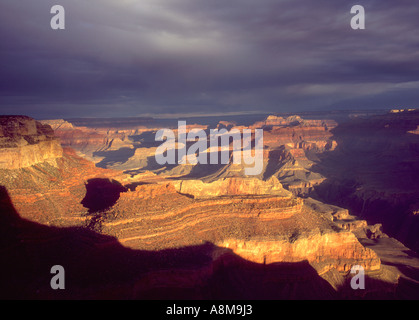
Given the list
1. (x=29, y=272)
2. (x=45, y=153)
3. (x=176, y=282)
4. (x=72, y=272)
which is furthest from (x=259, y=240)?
(x=45, y=153)

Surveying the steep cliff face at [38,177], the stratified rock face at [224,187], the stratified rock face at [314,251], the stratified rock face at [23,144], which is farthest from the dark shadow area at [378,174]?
the stratified rock face at [23,144]

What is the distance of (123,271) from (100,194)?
15.2 metres

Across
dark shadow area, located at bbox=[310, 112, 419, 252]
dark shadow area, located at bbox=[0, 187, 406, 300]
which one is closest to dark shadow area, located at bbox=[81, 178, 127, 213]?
dark shadow area, located at bbox=[0, 187, 406, 300]

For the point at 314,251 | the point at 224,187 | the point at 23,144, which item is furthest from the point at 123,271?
the point at 224,187

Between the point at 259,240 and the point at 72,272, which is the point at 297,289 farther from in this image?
the point at 72,272

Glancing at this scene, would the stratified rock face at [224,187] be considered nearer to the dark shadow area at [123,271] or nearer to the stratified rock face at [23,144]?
the stratified rock face at [23,144]

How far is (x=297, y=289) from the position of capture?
21.1 metres

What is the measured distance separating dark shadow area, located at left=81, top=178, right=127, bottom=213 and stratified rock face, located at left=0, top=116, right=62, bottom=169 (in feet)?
18.5

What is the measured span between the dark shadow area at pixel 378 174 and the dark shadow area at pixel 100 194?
48.3 m

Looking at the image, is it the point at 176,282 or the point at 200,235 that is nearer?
the point at 176,282

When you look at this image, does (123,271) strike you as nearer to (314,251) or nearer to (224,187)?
(314,251)

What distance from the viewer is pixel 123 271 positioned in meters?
17.9

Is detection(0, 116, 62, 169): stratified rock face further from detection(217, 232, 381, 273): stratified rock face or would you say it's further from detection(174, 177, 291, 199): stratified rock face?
detection(217, 232, 381, 273): stratified rock face

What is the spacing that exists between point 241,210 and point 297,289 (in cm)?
788
